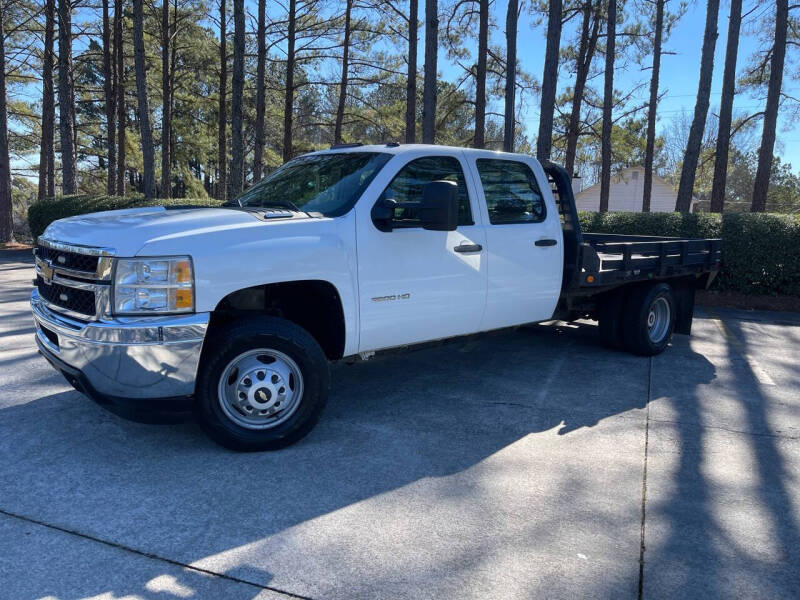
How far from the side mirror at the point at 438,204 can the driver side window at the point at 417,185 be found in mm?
99

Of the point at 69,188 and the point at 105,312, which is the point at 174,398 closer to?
the point at 105,312

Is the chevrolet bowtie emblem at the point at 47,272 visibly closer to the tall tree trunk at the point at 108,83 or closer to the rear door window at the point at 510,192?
the rear door window at the point at 510,192

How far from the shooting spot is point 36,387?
17.5 ft

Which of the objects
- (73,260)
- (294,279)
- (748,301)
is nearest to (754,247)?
(748,301)

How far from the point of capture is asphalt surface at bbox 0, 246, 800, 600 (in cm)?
285

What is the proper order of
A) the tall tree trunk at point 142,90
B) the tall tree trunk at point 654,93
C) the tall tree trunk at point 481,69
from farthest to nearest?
the tall tree trunk at point 654,93
the tall tree trunk at point 481,69
the tall tree trunk at point 142,90

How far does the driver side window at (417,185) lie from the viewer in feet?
15.1

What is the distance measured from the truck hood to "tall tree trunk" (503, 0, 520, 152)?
46.4ft

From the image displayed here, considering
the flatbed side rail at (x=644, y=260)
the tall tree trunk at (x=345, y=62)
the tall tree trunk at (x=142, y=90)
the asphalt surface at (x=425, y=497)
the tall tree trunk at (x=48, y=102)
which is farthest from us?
the tall tree trunk at (x=345, y=62)

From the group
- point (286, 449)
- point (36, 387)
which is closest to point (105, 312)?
point (286, 449)

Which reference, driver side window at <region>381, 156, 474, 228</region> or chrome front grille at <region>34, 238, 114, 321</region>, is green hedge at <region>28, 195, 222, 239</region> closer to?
driver side window at <region>381, 156, 474, 228</region>

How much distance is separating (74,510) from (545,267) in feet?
13.7

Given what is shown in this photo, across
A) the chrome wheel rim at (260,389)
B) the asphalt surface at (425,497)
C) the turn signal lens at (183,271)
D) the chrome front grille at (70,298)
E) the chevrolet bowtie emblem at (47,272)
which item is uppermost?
the turn signal lens at (183,271)

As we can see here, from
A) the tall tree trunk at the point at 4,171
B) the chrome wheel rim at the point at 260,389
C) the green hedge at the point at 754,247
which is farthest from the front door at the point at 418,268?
the tall tree trunk at the point at 4,171
